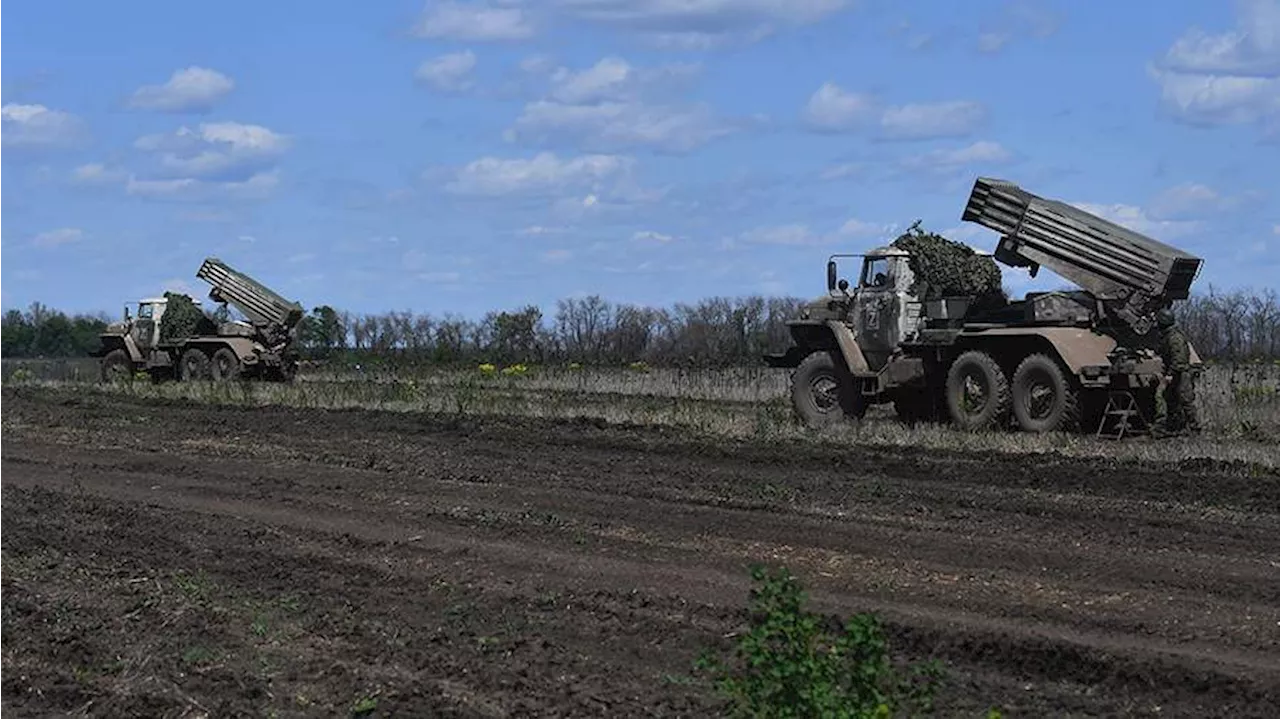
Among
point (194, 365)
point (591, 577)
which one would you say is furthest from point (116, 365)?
point (591, 577)

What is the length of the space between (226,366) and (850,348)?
707 inches

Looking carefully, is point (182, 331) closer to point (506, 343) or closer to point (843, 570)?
point (506, 343)

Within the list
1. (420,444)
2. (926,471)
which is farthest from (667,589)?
(420,444)

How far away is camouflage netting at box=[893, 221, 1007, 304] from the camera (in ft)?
70.8

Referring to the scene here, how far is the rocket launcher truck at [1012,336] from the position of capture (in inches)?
763

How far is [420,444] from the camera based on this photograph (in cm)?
1984

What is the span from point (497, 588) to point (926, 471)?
731 centimetres

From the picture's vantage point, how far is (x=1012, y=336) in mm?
20188

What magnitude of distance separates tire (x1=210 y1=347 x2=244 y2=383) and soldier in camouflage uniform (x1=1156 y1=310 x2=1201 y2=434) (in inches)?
824

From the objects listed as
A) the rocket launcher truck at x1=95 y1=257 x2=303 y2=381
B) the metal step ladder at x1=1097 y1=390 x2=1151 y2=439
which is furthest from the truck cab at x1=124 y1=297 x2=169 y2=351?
the metal step ladder at x1=1097 y1=390 x2=1151 y2=439

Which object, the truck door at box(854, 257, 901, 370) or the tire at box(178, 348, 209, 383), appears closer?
the truck door at box(854, 257, 901, 370)

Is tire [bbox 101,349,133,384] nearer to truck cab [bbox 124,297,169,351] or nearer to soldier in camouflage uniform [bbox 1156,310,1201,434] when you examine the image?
truck cab [bbox 124,297,169,351]

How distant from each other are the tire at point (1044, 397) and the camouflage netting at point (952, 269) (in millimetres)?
Answer: 1695

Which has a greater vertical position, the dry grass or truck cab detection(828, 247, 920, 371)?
truck cab detection(828, 247, 920, 371)
